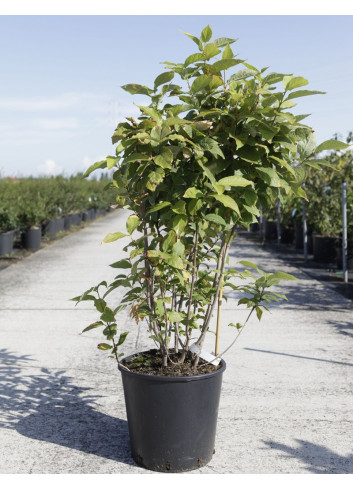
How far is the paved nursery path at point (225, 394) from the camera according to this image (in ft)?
10.2

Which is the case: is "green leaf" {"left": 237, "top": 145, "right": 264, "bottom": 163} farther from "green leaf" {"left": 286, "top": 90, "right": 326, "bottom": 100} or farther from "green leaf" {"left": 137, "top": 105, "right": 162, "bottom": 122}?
"green leaf" {"left": 137, "top": 105, "right": 162, "bottom": 122}

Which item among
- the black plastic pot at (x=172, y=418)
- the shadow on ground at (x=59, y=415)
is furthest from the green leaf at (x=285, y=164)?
the shadow on ground at (x=59, y=415)

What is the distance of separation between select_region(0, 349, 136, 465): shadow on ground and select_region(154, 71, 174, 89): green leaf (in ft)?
6.64

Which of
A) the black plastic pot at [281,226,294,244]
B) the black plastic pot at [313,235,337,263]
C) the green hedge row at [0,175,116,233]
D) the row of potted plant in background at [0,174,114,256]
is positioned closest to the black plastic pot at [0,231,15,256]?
the row of potted plant in background at [0,174,114,256]

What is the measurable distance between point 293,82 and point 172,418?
1779mm

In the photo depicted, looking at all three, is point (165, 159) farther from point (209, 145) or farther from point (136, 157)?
point (209, 145)

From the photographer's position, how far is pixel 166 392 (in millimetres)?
2914

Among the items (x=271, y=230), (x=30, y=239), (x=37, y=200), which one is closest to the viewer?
(x=30, y=239)

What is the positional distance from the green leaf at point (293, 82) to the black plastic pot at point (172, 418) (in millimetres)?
1495

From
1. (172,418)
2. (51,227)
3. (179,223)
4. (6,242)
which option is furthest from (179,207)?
(51,227)

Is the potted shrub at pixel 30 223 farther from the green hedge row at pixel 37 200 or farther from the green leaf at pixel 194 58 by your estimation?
the green leaf at pixel 194 58

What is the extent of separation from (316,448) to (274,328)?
277 cm

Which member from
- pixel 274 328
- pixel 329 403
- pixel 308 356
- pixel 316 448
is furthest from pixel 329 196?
pixel 316 448

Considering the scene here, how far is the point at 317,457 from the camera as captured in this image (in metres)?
3.11
